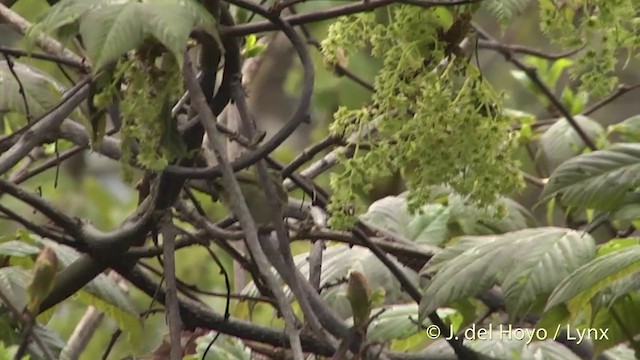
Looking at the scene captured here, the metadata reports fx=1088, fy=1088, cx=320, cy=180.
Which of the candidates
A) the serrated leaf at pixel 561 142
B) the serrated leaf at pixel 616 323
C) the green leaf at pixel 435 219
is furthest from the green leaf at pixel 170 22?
the serrated leaf at pixel 561 142

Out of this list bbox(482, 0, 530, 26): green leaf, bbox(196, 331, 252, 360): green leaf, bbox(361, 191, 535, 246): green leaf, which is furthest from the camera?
bbox(361, 191, 535, 246): green leaf

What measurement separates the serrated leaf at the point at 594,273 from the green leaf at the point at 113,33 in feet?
1.40

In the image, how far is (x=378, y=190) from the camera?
254cm

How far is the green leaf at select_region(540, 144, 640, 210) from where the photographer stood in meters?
1.03

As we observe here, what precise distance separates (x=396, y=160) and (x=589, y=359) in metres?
0.54

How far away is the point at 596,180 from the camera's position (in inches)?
40.9

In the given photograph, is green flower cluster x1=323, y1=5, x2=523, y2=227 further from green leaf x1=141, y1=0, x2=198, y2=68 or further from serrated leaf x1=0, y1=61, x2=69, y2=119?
serrated leaf x1=0, y1=61, x2=69, y2=119

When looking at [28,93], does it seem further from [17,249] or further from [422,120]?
[422,120]

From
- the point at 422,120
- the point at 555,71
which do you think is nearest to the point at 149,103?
the point at 422,120

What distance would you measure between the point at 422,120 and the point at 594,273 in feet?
0.73

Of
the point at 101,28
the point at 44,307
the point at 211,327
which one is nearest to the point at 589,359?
the point at 211,327

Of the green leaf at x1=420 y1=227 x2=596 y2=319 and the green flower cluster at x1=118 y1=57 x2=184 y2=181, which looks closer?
the green flower cluster at x1=118 y1=57 x2=184 y2=181

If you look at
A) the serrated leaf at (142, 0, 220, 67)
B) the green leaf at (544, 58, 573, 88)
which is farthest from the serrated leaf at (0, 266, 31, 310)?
the green leaf at (544, 58, 573, 88)

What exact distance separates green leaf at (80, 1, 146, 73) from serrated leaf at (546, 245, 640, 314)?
0.43 metres
